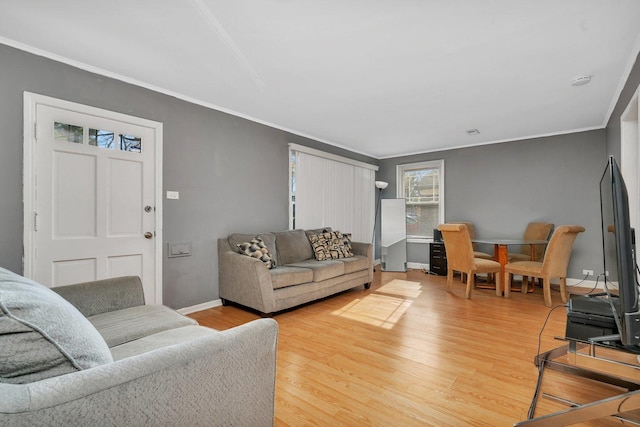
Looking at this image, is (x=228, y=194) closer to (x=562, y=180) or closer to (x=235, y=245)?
(x=235, y=245)

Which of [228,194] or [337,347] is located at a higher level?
[228,194]

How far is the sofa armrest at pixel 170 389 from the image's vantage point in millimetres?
691

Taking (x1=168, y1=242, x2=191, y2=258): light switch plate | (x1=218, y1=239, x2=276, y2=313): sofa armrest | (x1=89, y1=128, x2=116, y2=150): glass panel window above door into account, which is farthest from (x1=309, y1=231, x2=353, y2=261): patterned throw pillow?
(x1=89, y1=128, x2=116, y2=150): glass panel window above door

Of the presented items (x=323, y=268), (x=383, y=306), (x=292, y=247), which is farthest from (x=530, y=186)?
(x=292, y=247)

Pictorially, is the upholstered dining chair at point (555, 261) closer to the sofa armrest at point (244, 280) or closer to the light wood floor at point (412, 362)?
the light wood floor at point (412, 362)

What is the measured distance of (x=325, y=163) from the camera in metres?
5.36

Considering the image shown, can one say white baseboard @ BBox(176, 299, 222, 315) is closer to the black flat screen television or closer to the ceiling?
the ceiling

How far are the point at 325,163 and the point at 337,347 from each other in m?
3.44

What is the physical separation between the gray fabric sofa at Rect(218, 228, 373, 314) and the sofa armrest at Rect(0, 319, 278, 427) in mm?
2083

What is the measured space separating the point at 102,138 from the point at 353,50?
236 cm

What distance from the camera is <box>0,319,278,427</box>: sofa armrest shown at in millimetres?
691

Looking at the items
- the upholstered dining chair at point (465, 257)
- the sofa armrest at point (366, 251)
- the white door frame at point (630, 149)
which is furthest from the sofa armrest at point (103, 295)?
the white door frame at point (630, 149)

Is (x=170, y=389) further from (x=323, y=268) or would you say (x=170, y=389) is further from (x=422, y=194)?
(x=422, y=194)

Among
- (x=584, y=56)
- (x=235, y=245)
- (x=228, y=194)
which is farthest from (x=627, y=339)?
(x=228, y=194)
